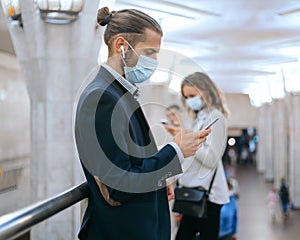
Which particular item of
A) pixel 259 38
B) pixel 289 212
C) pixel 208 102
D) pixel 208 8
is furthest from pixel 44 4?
pixel 289 212

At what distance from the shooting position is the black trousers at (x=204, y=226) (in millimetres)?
3447

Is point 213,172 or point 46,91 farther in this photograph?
point 46,91

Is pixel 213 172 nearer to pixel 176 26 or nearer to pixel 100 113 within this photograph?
pixel 100 113

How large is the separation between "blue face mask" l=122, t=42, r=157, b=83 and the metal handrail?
0.44 meters

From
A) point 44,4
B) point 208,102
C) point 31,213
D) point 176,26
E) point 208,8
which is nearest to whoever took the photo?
point 31,213

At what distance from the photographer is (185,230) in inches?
137

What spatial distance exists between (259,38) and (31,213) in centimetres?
912

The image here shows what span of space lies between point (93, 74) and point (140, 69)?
23cm

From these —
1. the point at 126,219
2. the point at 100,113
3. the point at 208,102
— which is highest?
the point at 100,113

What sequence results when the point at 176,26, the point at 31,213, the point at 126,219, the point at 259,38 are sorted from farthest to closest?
the point at 259,38
the point at 176,26
the point at 126,219
the point at 31,213

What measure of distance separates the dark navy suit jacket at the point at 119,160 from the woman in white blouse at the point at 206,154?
1465 millimetres

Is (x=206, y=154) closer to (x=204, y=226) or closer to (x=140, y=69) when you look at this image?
(x=204, y=226)

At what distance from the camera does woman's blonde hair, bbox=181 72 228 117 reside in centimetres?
326

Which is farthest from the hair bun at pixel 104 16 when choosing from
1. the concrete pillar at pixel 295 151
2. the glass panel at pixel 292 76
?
the concrete pillar at pixel 295 151
